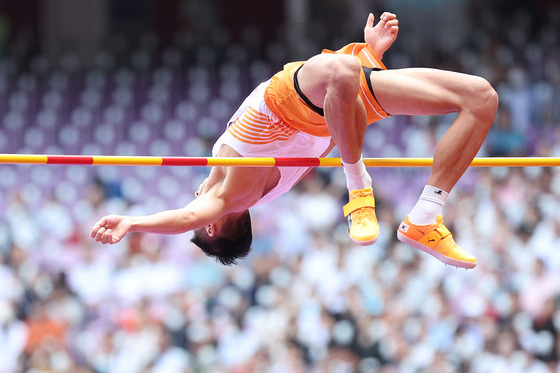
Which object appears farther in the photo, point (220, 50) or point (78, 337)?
point (220, 50)

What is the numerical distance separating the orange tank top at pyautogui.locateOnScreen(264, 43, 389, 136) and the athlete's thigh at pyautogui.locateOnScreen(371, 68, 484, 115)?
0.29 feet

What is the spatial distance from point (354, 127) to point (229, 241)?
4.20 feet

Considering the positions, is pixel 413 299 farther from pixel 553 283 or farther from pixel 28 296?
pixel 28 296

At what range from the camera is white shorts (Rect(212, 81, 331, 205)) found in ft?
16.0

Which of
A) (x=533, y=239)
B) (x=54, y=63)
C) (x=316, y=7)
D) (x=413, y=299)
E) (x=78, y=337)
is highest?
(x=316, y=7)

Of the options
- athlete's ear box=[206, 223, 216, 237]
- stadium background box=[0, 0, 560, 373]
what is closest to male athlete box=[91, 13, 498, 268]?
athlete's ear box=[206, 223, 216, 237]

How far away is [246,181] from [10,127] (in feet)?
26.7

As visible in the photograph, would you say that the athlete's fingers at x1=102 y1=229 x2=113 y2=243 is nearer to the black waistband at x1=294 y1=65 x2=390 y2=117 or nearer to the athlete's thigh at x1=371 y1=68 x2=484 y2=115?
the black waistband at x1=294 y1=65 x2=390 y2=117

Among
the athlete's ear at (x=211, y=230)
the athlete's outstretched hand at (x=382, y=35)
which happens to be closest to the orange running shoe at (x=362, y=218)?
the athlete's outstretched hand at (x=382, y=35)

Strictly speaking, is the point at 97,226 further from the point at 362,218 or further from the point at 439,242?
the point at 439,242

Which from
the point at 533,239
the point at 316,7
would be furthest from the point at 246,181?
the point at 316,7

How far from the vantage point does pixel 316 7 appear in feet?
45.2

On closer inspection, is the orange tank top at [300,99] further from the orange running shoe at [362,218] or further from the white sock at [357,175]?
the orange running shoe at [362,218]

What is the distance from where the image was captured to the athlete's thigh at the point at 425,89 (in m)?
4.50
